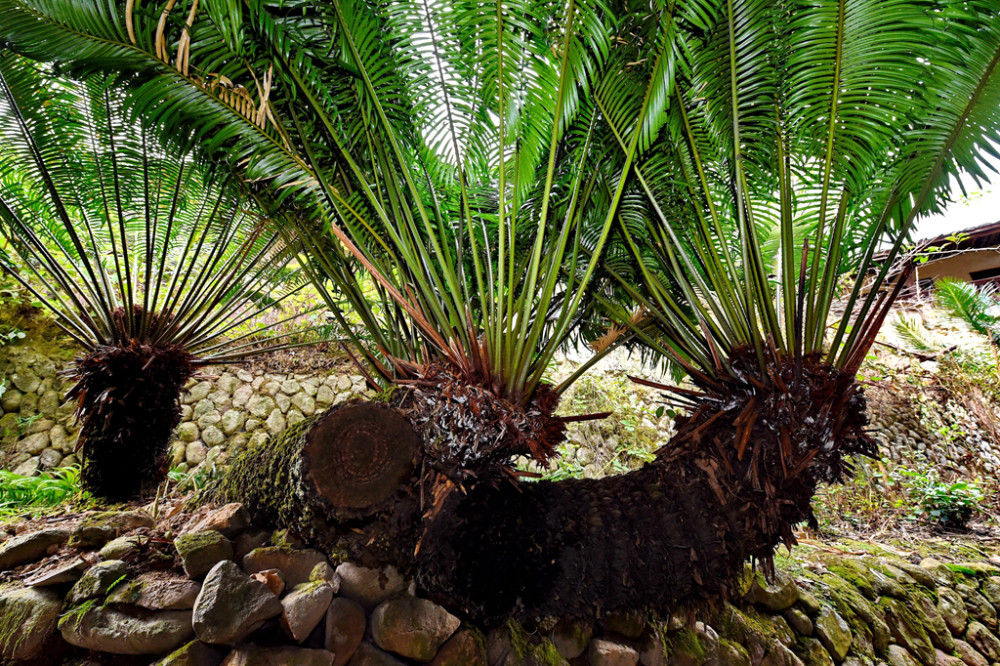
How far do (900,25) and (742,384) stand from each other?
1266 mm

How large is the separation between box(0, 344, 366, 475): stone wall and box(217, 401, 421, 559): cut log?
251 centimetres

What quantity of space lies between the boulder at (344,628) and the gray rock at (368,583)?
Result: 0.13 feet

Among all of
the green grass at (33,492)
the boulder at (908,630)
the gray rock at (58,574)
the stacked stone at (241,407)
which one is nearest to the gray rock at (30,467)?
the stacked stone at (241,407)

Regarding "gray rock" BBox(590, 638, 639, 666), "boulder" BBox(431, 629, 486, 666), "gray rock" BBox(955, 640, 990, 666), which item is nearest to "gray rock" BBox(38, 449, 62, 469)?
"boulder" BBox(431, 629, 486, 666)

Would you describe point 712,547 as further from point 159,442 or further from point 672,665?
point 159,442

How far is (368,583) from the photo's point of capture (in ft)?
5.48

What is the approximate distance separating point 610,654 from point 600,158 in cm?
197

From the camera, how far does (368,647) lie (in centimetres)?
157

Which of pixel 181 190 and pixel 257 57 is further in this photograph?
pixel 181 190

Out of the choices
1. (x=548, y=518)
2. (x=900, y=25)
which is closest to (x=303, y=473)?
(x=548, y=518)

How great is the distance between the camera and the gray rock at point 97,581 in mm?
1441

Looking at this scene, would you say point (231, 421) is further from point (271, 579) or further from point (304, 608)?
point (304, 608)

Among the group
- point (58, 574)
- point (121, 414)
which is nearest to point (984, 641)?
point (58, 574)

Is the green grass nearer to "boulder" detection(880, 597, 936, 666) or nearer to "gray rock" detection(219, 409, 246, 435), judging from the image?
"gray rock" detection(219, 409, 246, 435)
